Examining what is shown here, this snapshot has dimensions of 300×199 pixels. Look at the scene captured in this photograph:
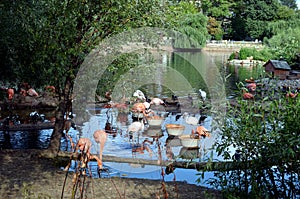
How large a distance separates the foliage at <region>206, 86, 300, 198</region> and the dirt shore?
1.32 feet

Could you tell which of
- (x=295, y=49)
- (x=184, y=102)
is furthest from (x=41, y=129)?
(x=295, y=49)

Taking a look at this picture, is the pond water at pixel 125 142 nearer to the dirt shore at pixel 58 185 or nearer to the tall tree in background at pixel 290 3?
the dirt shore at pixel 58 185

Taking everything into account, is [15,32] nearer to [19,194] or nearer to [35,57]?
[35,57]

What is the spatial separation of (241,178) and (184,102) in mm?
6690

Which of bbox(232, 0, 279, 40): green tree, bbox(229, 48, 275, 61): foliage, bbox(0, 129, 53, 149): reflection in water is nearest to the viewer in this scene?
bbox(0, 129, 53, 149): reflection in water

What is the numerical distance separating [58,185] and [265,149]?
2160mm

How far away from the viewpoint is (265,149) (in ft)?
12.4

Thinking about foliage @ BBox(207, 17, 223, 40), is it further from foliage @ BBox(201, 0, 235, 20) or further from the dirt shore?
the dirt shore

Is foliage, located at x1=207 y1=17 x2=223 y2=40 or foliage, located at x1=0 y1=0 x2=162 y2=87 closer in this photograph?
foliage, located at x1=0 y1=0 x2=162 y2=87

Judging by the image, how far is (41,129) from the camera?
7.73 meters

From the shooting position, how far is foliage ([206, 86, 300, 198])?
3.66m

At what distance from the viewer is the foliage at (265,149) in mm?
3664

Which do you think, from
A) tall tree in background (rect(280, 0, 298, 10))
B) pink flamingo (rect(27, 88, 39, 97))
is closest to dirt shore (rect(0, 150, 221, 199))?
pink flamingo (rect(27, 88, 39, 97))

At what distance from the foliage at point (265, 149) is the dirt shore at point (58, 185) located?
0.40 m
